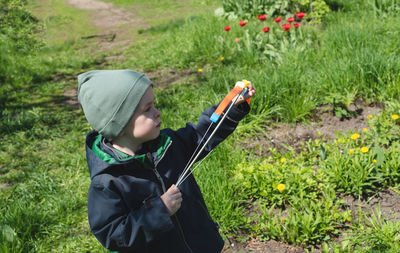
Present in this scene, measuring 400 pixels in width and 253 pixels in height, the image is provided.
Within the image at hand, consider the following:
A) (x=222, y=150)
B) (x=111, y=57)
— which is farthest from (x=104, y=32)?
(x=222, y=150)

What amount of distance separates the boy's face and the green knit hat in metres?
0.03

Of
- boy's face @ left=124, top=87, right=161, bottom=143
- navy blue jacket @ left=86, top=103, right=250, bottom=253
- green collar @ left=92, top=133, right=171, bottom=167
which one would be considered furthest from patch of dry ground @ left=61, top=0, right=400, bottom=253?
boy's face @ left=124, top=87, right=161, bottom=143

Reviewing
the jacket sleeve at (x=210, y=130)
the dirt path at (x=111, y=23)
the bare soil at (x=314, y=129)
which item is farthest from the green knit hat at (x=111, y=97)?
the dirt path at (x=111, y=23)

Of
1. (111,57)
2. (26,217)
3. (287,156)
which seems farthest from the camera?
(111,57)

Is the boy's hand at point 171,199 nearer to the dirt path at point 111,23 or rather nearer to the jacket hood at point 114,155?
the jacket hood at point 114,155

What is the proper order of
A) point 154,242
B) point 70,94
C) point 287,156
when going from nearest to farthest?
point 154,242 → point 287,156 → point 70,94

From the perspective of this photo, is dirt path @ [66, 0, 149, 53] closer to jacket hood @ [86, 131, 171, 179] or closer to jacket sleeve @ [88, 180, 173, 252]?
jacket hood @ [86, 131, 171, 179]

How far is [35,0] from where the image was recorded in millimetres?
10453

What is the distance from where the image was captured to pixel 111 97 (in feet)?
5.21

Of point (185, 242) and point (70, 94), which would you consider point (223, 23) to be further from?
point (185, 242)

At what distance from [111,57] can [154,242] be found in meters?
5.21

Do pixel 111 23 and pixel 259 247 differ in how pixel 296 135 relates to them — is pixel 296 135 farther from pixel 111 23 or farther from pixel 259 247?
pixel 111 23

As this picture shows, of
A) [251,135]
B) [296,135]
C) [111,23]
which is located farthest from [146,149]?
[111,23]

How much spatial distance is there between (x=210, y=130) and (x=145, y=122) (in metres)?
0.42
